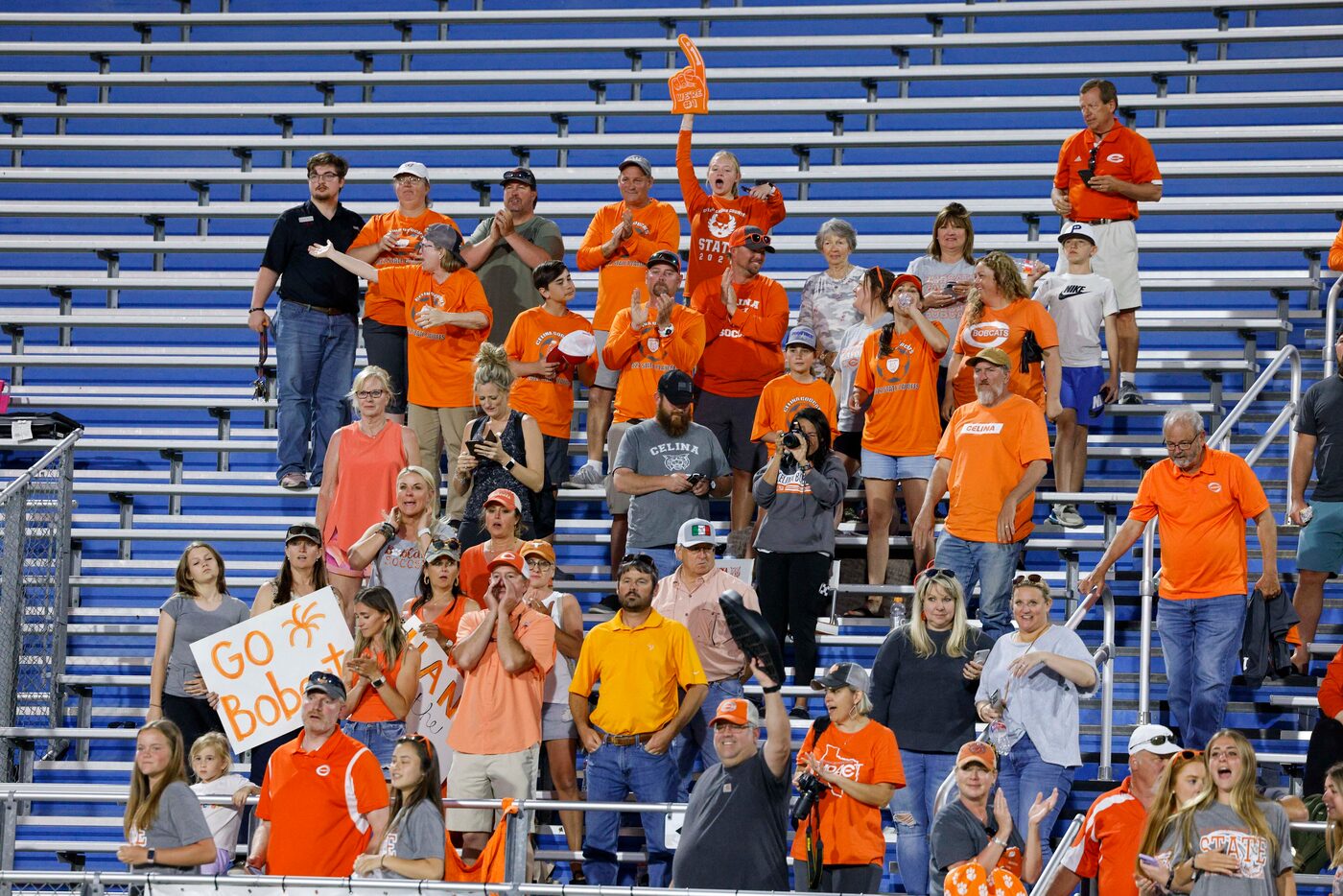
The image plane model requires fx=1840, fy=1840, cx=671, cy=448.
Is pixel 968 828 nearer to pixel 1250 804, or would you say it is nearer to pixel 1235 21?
pixel 1250 804

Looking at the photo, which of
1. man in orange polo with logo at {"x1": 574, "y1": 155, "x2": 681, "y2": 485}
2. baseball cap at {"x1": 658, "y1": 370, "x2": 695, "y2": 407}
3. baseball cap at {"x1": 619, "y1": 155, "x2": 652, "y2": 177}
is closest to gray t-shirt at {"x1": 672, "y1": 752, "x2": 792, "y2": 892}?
baseball cap at {"x1": 658, "y1": 370, "x2": 695, "y2": 407}

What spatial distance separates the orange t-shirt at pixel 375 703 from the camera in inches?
300

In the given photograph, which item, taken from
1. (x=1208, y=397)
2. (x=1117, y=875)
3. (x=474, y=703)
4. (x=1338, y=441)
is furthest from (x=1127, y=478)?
(x=474, y=703)

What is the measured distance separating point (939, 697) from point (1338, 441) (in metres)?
2.32

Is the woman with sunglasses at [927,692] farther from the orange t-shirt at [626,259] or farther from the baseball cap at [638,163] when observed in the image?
the baseball cap at [638,163]

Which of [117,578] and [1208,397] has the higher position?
[1208,397]

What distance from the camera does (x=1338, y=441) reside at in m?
8.22

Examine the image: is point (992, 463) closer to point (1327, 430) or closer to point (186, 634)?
point (1327, 430)

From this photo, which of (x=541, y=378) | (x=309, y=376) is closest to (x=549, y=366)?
(x=541, y=378)

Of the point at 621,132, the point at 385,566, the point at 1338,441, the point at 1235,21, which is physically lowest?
the point at 385,566

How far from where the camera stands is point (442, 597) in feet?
25.9

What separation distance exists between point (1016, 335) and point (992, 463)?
899 mm

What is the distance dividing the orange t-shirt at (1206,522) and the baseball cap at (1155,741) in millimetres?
1051

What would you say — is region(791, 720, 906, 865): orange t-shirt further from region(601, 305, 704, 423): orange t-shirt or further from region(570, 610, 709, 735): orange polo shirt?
region(601, 305, 704, 423): orange t-shirt
